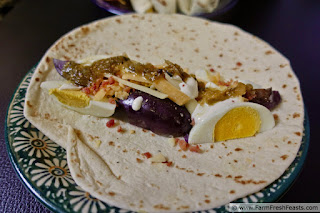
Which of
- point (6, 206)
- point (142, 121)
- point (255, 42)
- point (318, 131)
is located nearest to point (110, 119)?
point (142, 121)

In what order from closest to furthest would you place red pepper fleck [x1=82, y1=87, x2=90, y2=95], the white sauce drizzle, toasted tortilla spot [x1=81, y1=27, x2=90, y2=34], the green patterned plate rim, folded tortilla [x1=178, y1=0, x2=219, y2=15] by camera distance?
the green patterned plate rim < the white sauce drizzle < red pepper fleck [x1=82, y1=87, x2=90, y2=95] < toasted tortilla spot [x1=81, y1=27, x2=90, y2=34] < folded tortilla [x1=178, y1=0, x2=219, y2=15]

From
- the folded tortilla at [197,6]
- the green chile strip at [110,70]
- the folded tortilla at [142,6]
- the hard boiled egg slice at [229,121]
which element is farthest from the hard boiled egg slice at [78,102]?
the folded tortilla at [197,6]

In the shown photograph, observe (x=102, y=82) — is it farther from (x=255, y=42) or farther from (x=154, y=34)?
(x=255, y=42)

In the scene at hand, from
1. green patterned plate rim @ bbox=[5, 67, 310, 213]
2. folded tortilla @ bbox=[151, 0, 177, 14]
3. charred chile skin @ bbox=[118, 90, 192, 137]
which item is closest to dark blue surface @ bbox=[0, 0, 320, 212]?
green patterned plate rim @ bbox=[5, 67, 310, 213]

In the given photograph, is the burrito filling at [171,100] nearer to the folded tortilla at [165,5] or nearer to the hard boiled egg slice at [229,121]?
the hard boiled egg slice at [229,121]

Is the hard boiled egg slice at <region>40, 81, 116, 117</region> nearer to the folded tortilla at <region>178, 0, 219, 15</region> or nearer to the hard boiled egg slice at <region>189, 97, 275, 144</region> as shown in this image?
the hard boiled egg slice at <region>189, 97, 275, 144</region>

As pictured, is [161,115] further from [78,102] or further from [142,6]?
[142,6]

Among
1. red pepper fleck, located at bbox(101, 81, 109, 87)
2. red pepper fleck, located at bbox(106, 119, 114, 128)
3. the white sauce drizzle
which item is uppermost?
the white sauce drizzle
